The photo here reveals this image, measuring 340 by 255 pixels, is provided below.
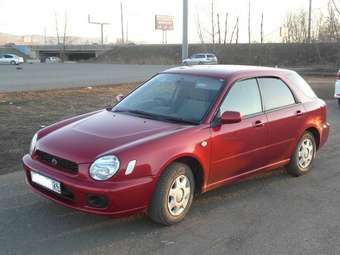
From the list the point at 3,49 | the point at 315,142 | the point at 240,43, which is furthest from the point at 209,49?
the point at 315,142

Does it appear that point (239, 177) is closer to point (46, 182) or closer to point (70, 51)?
point (46, 182)

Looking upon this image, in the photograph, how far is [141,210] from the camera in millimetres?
4477

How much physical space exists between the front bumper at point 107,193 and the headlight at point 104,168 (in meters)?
0.05

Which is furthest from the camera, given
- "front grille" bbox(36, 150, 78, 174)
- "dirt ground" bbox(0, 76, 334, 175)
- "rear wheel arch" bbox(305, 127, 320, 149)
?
"dirt ground" bbox(0, 76, 334, 175)

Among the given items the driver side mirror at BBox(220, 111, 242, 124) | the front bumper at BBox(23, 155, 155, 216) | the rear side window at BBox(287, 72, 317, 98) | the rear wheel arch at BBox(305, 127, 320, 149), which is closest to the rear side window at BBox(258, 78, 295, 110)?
the rear side window at BBox(287, 72, 317, 98)

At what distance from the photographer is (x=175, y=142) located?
15.3 ft

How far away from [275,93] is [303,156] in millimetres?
1071

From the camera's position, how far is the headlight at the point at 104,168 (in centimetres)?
428

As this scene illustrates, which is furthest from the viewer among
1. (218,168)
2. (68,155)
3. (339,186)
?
(339,186)

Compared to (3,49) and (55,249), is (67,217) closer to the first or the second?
(55,249)

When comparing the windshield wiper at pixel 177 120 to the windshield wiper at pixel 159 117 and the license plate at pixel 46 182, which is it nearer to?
the windshield wiper at pixel 159 117

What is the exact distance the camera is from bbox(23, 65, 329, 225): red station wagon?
4.34m

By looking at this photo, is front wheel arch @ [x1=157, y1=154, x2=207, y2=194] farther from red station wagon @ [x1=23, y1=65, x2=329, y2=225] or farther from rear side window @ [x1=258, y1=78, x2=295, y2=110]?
rear side window @ [x1=258, y1=78, x2=295, y2=110]

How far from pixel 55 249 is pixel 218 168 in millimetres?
1923
